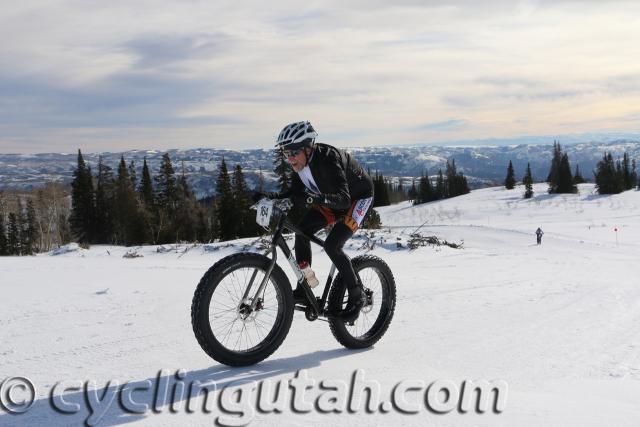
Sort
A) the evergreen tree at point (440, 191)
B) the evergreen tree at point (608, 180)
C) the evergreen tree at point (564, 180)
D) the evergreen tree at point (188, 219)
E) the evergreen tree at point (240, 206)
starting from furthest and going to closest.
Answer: the evergreen tree at point (440, 191), the evergreen tree at point (564, 180), the evergreen tree at point (608, 180), the evergreen tree at point (188, 219), the evergreen tree at point (240, 206)

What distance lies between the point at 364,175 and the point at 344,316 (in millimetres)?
1576

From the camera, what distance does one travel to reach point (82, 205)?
69.1 metres

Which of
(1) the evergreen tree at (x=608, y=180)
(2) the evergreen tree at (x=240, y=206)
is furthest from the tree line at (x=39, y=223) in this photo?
(1) the evergreen tree at (x=608, y=180)

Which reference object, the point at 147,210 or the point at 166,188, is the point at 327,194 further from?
the point at 166,188

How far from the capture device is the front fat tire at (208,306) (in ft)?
14.0

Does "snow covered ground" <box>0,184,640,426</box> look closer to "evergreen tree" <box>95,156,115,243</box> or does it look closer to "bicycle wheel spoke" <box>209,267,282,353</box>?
"bicycle wheel spoke" <box>209,267,282,353</box>

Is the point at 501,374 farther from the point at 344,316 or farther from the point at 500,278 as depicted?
the point at 500,278

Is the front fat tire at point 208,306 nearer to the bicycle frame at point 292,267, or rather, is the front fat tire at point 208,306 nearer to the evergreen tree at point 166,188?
the bicycle frame at point 292,267

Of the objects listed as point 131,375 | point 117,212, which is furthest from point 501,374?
point 117,212

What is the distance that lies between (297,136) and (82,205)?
72.0 m

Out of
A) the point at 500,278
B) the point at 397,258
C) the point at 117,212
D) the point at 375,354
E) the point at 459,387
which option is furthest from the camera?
the point at 117,212

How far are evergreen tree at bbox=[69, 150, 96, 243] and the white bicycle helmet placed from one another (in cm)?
7090

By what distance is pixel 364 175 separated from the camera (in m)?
5.61

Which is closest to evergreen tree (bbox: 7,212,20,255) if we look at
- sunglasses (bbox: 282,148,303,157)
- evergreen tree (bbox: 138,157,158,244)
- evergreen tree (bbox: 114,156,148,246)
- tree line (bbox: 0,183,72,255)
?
tree line (bbox: 0,183,72,255)
